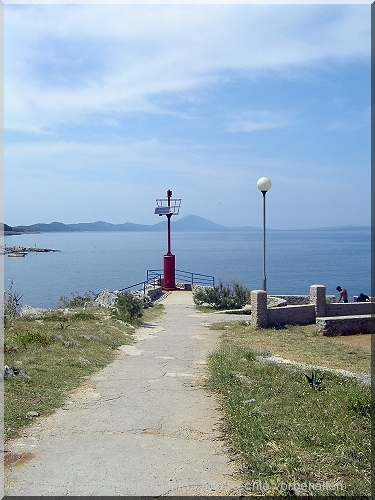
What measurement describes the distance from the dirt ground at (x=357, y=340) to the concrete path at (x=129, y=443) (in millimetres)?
6041

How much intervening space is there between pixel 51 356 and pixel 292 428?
469 centimetres

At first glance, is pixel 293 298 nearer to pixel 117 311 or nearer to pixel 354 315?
pixel 354 315

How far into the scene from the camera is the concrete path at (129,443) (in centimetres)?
416

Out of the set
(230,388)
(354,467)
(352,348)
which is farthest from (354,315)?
(354,467)

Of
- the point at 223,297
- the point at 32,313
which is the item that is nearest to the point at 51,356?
the point at 32,313

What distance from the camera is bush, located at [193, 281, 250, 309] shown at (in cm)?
2117

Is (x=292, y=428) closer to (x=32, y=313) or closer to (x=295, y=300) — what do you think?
(x=32, y=313)

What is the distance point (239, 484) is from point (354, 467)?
99cm

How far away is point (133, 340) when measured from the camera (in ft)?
39.8

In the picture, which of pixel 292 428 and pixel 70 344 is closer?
pixel 292 428

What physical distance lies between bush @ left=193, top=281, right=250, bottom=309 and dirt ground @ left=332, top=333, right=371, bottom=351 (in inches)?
291

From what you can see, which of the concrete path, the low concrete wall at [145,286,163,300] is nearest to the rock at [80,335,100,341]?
the concrete path

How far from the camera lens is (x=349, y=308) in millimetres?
16203

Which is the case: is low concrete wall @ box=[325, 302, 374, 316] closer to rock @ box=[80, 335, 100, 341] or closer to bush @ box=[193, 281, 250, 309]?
bush @ box=[193, 281, 250, 309]
